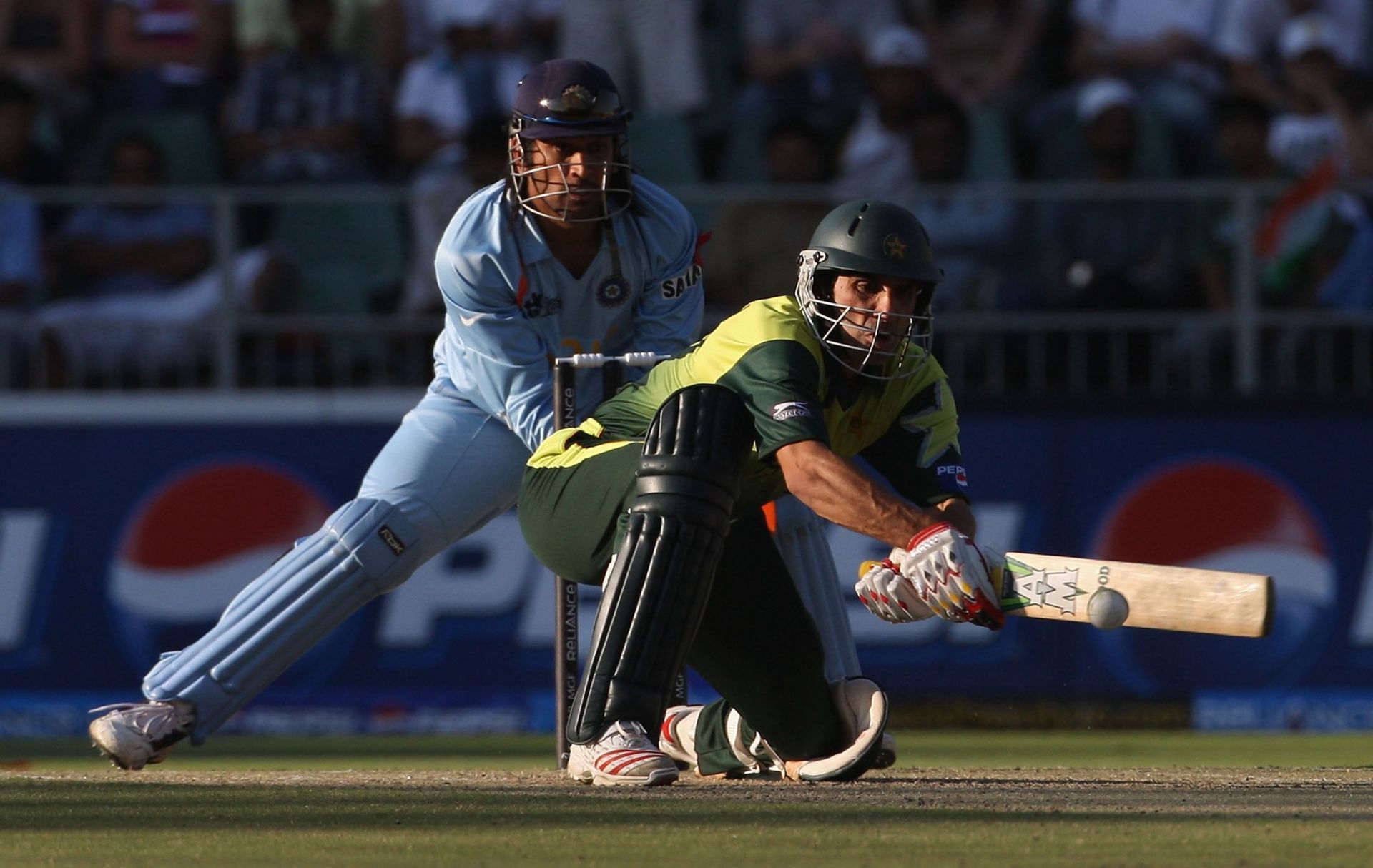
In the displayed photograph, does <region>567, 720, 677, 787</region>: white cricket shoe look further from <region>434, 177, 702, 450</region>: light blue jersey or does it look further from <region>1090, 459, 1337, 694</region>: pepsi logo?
<region>1090, 459, 1337, 694</region>: pepsi logo

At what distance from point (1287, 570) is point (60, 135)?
6.71 meters

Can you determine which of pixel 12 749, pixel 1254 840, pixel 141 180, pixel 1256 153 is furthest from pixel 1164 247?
pixel 1254 840

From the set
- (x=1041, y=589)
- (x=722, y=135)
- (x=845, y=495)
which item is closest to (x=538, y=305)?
(x=845, y=495)

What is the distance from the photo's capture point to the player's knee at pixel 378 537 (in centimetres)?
571

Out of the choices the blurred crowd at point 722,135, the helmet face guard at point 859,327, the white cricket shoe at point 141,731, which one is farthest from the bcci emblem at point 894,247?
the blurred crowd at point 722,135

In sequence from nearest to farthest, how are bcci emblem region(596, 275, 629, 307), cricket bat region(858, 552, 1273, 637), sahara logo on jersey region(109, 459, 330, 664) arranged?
1. cricket bat region(858, 552, 1273, 637)
2. bcci emblem region(596, 275, 629, 307)
3. sahara logo on jersey region(109, 459, 330, 664)

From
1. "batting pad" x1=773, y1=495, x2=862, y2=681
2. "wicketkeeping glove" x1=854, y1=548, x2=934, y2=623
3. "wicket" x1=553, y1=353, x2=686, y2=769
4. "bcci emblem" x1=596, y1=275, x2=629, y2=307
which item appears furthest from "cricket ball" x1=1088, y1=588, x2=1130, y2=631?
"bcci emblem" x1=596, y1=275, x2=629, y2=307

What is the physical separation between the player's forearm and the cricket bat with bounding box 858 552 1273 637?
142 mm

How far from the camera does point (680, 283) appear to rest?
6062 mm

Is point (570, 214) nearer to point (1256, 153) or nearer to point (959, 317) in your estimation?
point (959, 317)

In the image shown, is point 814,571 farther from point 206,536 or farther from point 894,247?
point 206,536

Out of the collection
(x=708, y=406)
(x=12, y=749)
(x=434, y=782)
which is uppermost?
(x=708, y=406)

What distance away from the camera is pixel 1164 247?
33.8 ft

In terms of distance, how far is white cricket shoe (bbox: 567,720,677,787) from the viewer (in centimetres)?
488
